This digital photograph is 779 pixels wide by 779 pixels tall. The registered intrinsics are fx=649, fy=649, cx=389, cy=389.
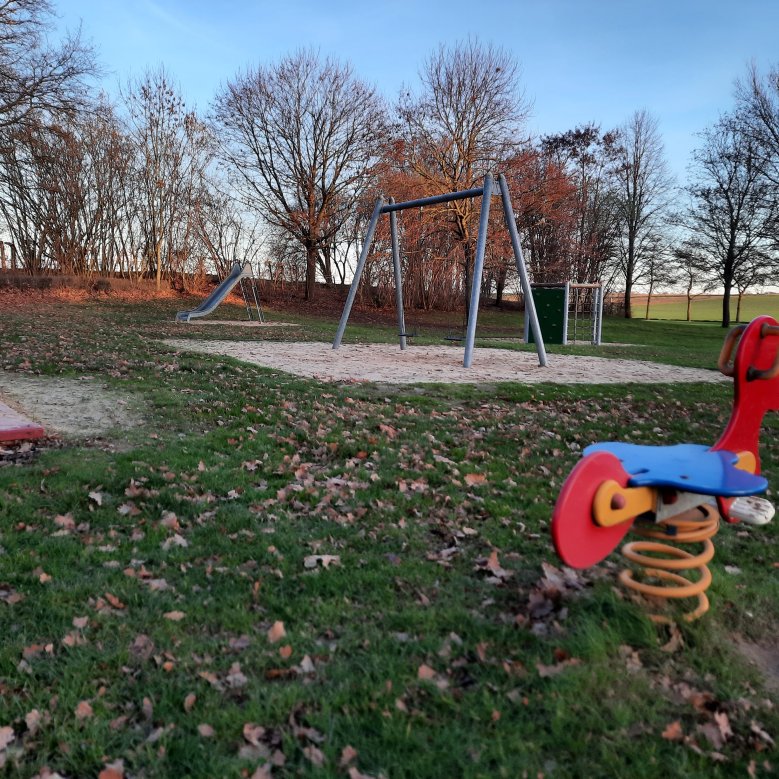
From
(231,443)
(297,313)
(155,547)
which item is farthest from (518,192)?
(155,547)

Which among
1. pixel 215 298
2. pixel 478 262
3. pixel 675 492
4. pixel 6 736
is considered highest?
pixel 478 262

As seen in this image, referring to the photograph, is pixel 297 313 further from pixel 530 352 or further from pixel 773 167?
pixel 773 167

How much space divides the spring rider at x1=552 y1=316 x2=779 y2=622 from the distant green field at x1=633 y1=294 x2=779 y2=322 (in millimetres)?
45456

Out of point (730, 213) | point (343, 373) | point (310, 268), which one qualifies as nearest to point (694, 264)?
point (730, 213)

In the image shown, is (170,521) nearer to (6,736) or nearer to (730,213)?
(6,736)

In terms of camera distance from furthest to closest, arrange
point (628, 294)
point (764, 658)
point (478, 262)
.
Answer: point (628, 294) → point (478, 262) → point (764, 658)

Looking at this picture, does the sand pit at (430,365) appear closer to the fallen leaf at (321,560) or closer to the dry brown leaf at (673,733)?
the fallen leaf at (321,560)

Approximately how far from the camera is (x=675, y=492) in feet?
8.61

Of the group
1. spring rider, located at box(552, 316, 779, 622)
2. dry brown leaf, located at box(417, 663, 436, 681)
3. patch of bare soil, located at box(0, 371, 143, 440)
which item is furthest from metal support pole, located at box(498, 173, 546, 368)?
dry brown leaf, located at box(417, 663, 436, 681)

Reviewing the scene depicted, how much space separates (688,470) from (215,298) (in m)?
20.6

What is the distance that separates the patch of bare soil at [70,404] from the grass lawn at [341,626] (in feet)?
1.28

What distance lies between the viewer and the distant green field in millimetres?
46216

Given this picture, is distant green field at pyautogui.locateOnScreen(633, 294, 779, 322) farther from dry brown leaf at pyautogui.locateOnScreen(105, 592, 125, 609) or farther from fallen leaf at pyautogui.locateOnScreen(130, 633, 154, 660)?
fallen leaf at pyautogui.locateOnScreen(130, 633, 154, 660)

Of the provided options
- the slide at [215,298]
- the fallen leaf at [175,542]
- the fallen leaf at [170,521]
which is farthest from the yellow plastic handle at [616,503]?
the slide at [215,298]
